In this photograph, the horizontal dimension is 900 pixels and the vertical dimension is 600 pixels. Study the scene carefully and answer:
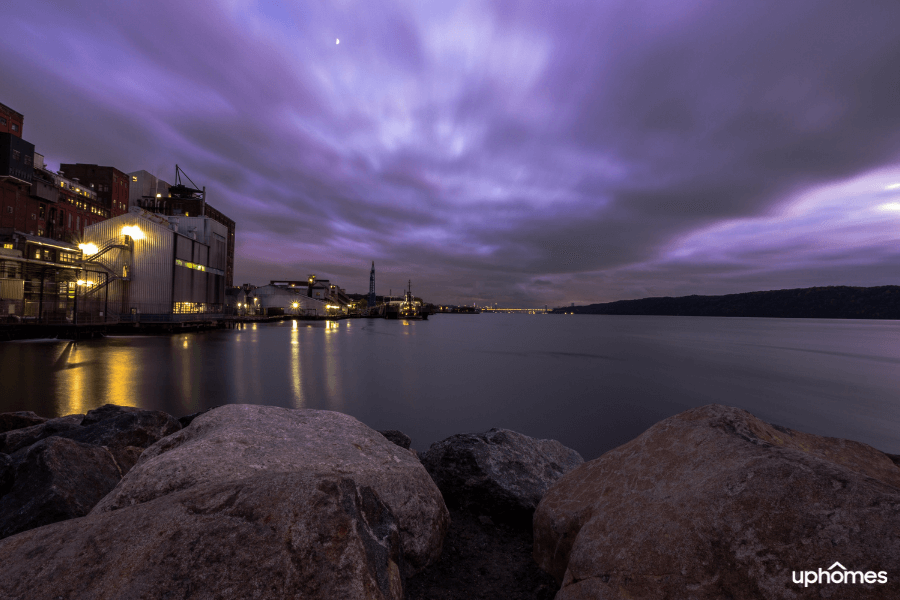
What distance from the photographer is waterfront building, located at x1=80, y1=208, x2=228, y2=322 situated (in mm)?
47125

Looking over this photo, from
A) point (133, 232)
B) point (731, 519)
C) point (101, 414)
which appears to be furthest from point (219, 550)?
point (133, 232)

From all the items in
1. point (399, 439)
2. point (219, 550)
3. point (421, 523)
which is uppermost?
point (219, 550)

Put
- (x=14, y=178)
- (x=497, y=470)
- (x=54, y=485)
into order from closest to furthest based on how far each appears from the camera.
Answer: (x=54, y=485) → (x=497, y=470) → (x=14, y=178)

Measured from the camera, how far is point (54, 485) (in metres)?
4.34

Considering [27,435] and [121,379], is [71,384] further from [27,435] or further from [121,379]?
[27,435]

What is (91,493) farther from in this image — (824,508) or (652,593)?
(824,508)

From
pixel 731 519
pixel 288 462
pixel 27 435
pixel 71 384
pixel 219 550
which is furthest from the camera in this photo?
pixel 71 384

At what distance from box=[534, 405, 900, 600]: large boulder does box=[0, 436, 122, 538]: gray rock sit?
5435 millimetres

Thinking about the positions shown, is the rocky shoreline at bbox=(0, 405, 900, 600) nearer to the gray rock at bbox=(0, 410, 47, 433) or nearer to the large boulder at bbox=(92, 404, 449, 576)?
the large boulder at bbox=(92, 404, 449, 576)

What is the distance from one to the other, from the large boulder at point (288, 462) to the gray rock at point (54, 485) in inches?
36.7

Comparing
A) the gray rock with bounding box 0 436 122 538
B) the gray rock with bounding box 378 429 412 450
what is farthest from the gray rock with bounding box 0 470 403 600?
the gray rock with bounding box 378 429 412 450

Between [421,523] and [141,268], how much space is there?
6161 centimetres

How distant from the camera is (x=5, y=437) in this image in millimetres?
7375

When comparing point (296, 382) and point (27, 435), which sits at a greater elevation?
point (27, 435)
